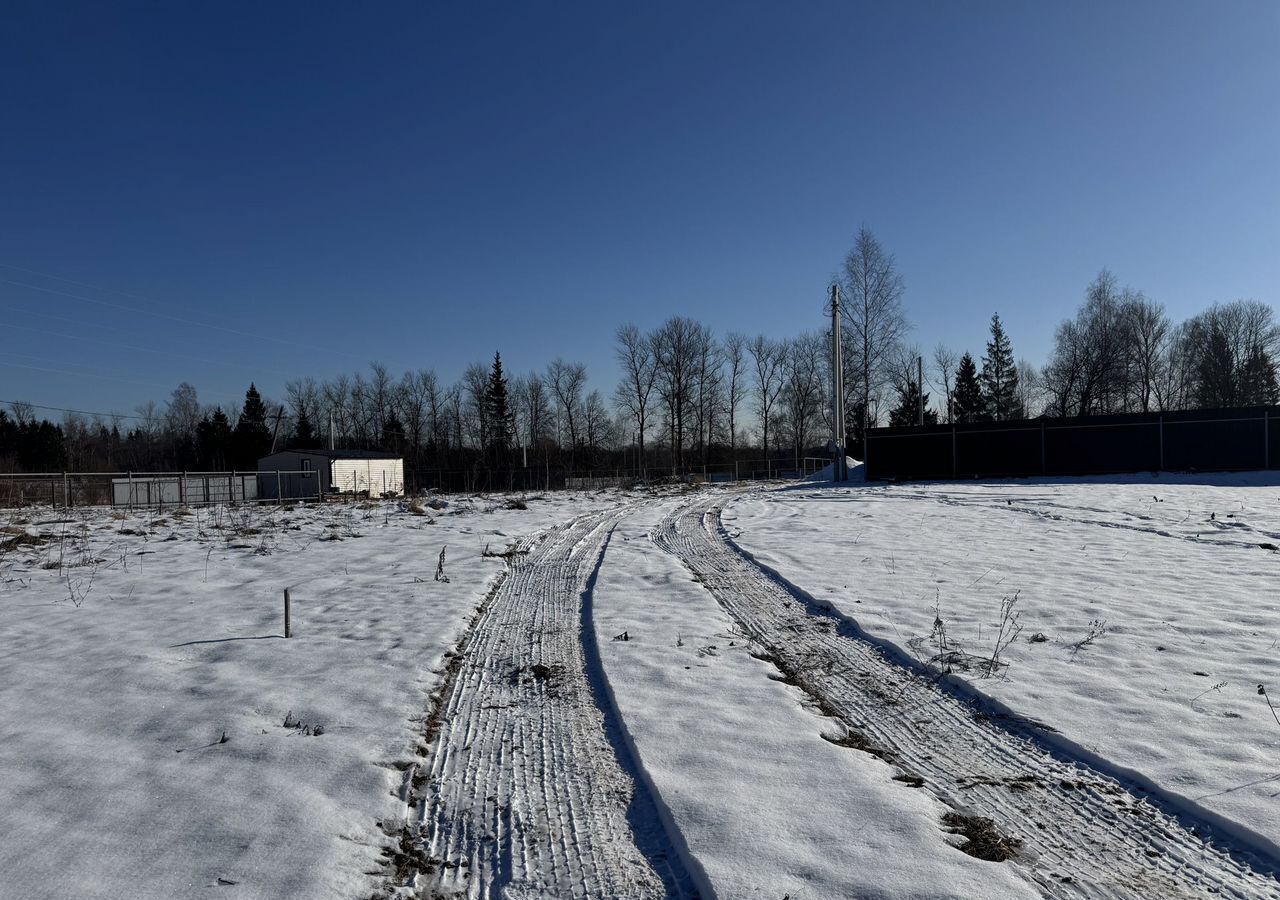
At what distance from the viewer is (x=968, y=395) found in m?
59.4

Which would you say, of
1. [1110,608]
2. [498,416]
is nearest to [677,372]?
[498,416]

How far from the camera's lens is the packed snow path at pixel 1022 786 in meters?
2.63

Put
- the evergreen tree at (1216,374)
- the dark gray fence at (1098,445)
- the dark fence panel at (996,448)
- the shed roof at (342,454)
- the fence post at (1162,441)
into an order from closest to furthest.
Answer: the dark gray fence at (1098,445) → the fence post at (1162,441) → the dark fence panel at (996,448) → the shed roof at (342,454) → the evergreen tree at (1216,374)

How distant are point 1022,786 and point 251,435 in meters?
82.0

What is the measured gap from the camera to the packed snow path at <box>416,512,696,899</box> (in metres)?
2.71

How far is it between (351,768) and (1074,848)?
140 inches

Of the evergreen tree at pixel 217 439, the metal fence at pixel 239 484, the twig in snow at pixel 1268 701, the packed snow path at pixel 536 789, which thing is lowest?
the packed snow path at pixel 536 789

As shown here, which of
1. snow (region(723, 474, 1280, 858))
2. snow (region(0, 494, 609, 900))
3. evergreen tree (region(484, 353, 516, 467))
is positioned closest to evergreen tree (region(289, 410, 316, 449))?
evergreen tree (region(484, 353, 516, 467))

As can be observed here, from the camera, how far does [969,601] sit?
718 cm

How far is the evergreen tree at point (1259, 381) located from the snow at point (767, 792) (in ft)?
207

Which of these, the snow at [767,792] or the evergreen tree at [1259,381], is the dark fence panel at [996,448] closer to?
the snow at [767,792]

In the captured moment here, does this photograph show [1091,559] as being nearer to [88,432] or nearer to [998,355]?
[998,355]

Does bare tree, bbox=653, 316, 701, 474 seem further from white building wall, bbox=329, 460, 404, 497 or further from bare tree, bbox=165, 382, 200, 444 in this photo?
bare tree, bbox=165, 382, 200, 444

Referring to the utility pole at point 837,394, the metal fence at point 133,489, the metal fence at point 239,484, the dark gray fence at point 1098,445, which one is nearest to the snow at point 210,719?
the metal fence at point 239,484
